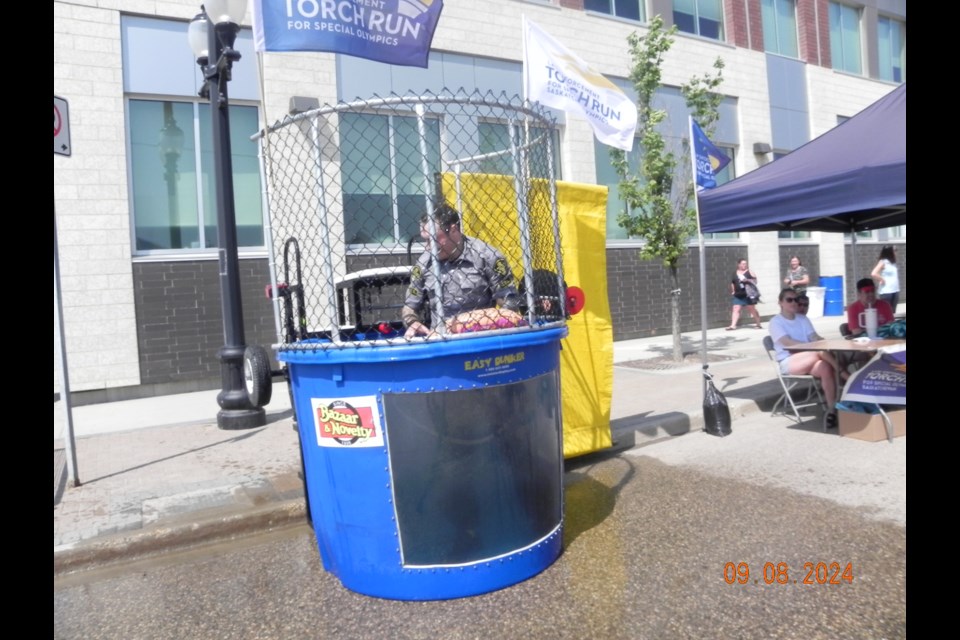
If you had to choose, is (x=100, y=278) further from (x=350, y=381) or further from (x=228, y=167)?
(x=350, y=381)

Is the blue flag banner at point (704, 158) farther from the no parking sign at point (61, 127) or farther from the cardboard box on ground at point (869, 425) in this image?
the no parking sign at point (61, 127)

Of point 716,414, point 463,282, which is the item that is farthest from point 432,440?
point 716,414

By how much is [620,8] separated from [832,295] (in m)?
8.73

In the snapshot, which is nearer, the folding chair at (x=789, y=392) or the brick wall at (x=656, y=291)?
the folding chair at (x=789, y=392)

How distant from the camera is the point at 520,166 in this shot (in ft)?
12.3

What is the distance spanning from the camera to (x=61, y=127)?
16.4ft

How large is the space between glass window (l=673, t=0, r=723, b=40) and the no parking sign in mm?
13232

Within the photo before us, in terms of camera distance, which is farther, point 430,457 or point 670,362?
point 670,362

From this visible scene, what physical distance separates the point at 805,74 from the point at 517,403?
1754 cm

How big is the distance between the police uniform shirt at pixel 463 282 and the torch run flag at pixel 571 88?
1646 mm

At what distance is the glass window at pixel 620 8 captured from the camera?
46.3ft

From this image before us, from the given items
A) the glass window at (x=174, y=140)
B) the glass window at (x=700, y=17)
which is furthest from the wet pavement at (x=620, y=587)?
the glass window at (x=700, y=17)

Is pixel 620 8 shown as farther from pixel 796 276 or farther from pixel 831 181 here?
pixel 831 181

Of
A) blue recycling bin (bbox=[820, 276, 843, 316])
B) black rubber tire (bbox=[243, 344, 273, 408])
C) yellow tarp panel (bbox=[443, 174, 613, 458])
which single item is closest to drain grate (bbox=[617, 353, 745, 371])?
yellow tarp panel (bbox=[443, 174, 613, 458])
